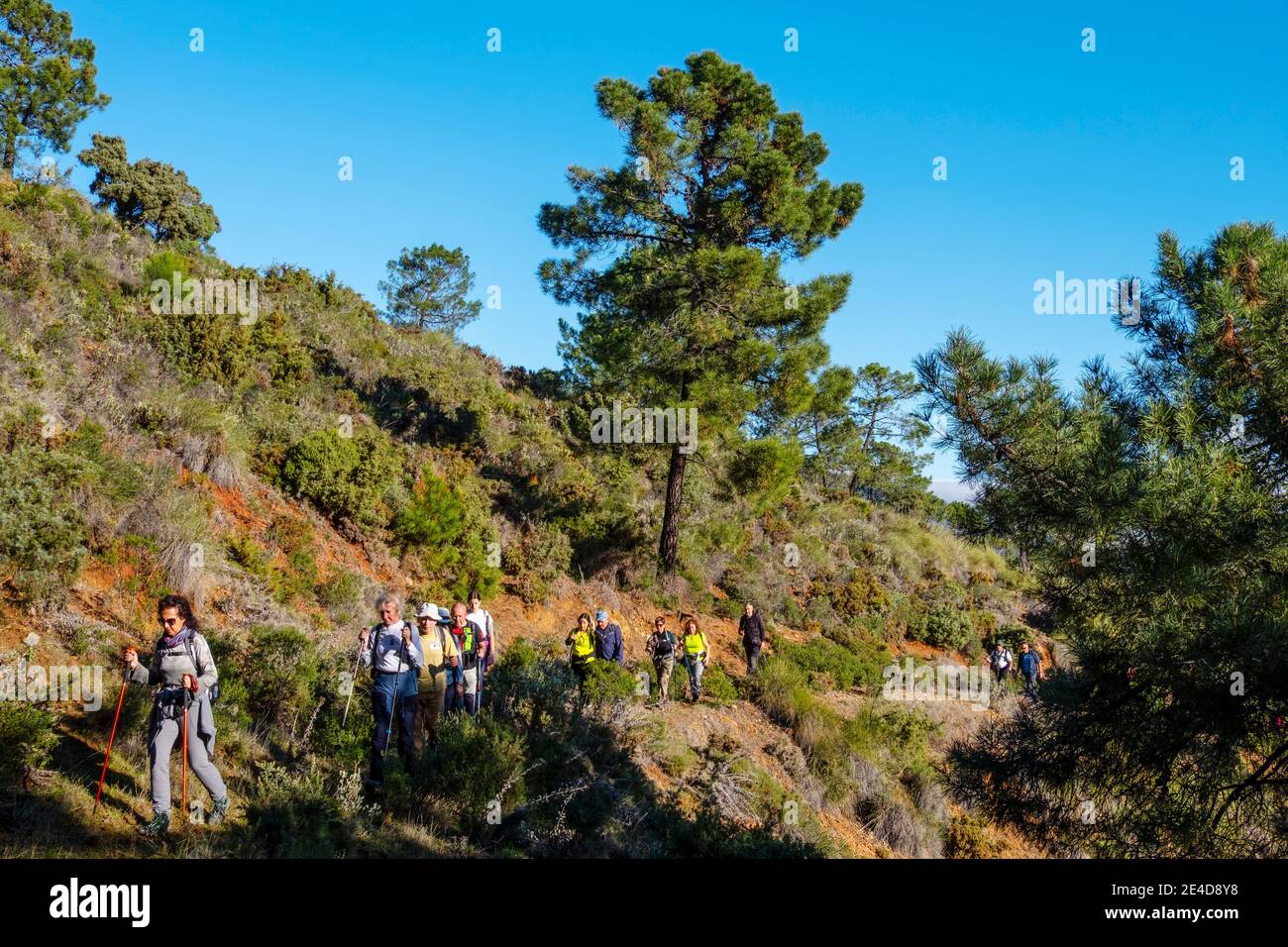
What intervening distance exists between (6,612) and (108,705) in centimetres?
163

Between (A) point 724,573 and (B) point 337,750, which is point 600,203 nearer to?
(A) point 724,573

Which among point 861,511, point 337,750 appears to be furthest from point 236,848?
point 861,511

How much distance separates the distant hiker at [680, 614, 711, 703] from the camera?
12062 millimetres

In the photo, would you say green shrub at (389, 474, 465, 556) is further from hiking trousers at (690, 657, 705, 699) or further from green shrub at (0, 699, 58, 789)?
green shrub at (0, 699, 58, 789)

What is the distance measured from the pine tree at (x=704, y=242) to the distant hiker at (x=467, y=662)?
23.0 feet

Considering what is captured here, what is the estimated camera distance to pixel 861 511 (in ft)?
86.0

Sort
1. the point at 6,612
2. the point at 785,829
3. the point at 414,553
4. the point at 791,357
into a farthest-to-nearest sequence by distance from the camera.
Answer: the point at 791,357
the point at 414,553
the point at 785,829
the point at 6,612

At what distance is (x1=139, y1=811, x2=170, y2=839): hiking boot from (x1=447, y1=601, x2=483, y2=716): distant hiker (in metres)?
3.65

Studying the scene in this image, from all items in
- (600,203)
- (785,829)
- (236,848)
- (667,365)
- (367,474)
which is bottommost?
(785,829)

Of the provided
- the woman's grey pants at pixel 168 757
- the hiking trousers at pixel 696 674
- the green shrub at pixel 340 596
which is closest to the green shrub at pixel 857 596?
the hiking trousers at pixel 696 674

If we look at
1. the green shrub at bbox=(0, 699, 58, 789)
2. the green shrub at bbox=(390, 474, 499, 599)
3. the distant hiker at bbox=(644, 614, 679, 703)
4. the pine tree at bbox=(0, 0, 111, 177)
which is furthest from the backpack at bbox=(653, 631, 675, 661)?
the pine tree at bbox=(0, 0, 111, 177)

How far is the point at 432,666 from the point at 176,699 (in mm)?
2498

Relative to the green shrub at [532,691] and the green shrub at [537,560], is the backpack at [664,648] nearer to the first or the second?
the green shrub at [532,691]

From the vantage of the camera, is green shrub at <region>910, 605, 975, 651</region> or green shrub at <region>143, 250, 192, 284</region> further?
green shrub at <region>910, 605, 975, 651</region>
